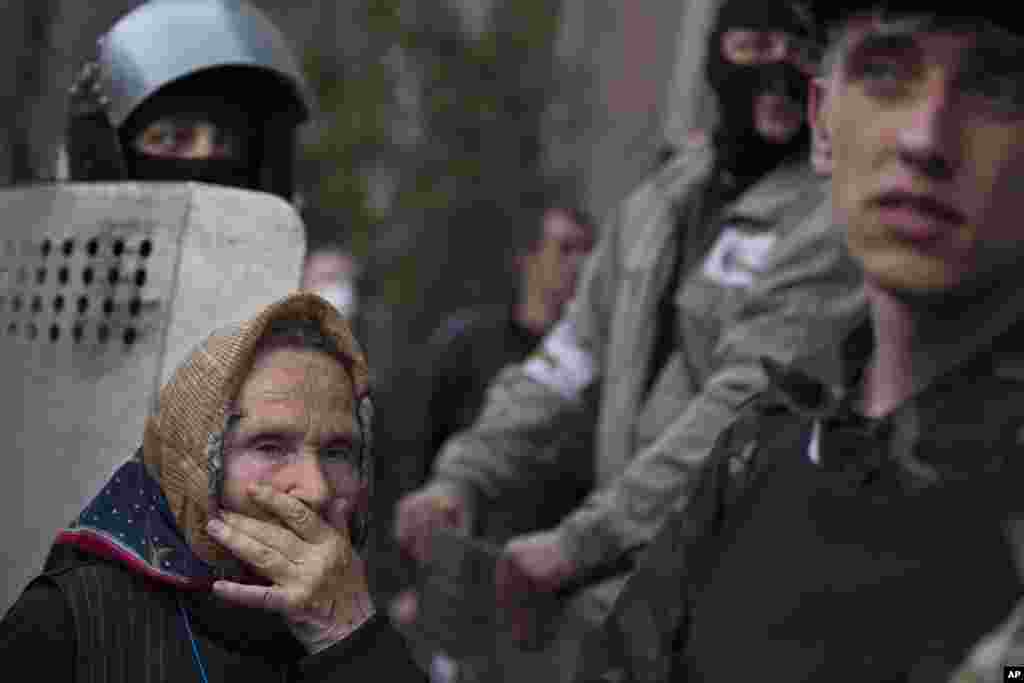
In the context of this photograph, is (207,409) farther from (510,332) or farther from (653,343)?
(510,332)

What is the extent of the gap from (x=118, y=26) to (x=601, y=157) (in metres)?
5.74

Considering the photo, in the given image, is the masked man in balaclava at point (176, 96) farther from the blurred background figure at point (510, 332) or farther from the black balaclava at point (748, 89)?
the blurred background figure at point (510, 332)

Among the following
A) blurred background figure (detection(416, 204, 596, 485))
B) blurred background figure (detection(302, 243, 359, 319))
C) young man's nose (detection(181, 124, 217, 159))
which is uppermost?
young man's nose (detection(181, 124, 217, 159))

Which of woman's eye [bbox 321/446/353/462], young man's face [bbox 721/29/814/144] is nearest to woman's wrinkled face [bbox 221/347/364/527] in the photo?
woman's eye [bbox 321/446/353/462]

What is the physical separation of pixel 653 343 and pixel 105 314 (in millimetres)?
1469

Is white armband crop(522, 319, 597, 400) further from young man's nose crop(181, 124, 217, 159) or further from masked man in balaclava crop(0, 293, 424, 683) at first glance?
masked man in balaclava crop(0, 293, 424, 683)

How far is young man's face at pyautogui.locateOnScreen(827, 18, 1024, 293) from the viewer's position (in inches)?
74.5

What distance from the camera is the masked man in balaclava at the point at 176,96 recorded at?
3.50 metres

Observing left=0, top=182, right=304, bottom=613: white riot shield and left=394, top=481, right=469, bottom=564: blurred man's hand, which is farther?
left=394, top=481, right=469, bottom=564: blurred man's hand

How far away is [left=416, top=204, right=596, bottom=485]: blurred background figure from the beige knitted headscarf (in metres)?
3.56

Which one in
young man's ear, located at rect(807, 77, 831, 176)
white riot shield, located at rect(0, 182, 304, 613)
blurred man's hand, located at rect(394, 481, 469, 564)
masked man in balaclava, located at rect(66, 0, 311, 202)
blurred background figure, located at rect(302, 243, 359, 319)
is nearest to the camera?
young man's ear, located at rect(807, 77, 831, 176)

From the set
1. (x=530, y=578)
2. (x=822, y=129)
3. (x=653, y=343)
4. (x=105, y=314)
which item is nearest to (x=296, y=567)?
(x=822, y=129)

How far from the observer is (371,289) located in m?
11.9

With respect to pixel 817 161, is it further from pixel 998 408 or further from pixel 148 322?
pixel 148 322
